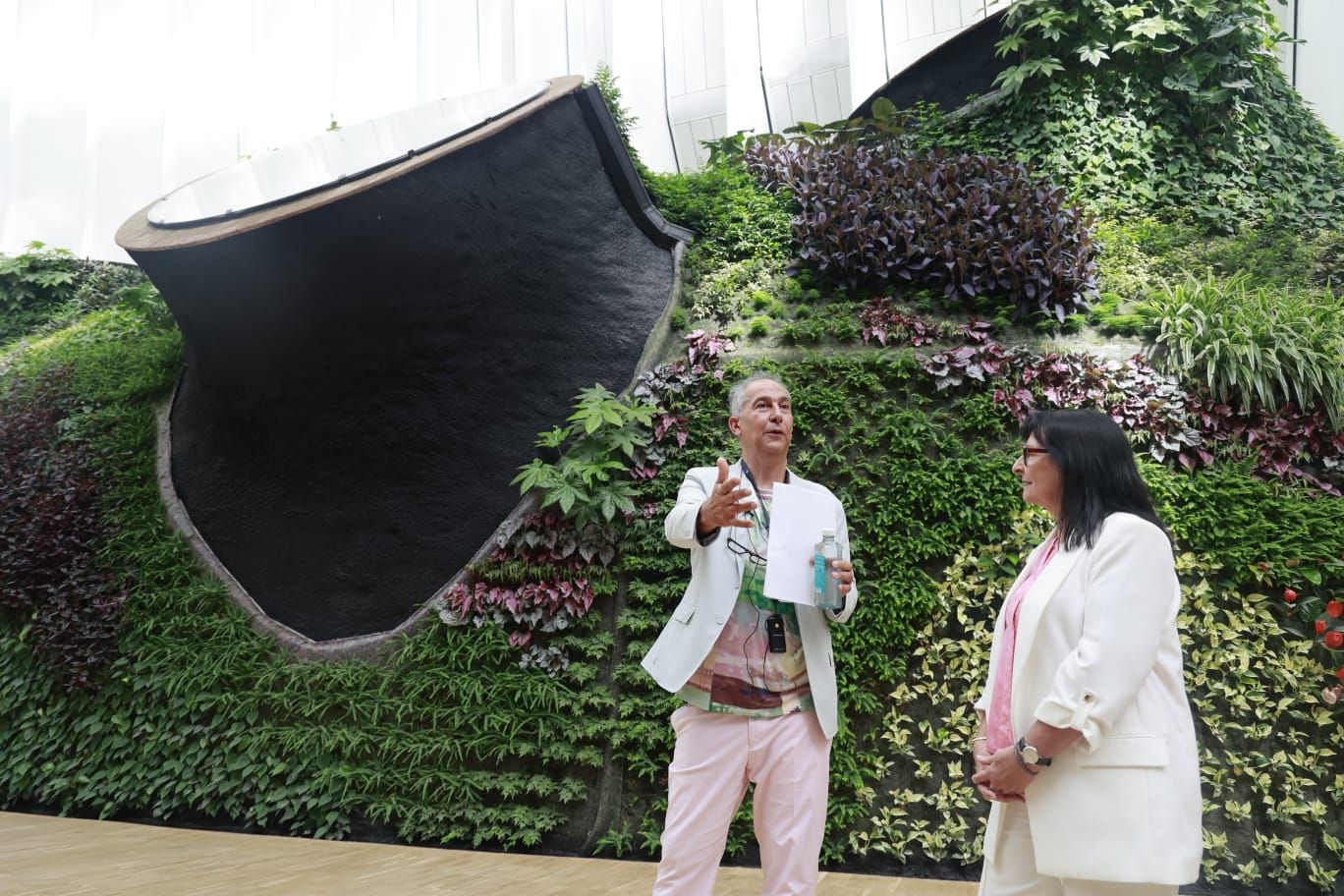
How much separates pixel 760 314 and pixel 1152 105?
3430 mm

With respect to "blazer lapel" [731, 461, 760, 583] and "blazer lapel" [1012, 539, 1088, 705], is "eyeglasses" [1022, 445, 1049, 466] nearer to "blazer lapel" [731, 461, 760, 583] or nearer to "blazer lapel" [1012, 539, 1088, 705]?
"blazer lapel" [1012, 539, 1088, 705]

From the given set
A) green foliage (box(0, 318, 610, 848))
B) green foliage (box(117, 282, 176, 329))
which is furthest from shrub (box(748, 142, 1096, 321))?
green foliage (box(117, 282, 176, 329))

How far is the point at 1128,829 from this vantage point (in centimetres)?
162

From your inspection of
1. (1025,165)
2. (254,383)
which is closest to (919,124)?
(1025,165)

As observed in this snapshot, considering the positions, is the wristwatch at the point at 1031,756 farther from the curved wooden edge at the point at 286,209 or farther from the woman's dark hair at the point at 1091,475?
the curved wooden edge at the point at 286,209

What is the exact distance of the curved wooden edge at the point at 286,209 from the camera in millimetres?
4535

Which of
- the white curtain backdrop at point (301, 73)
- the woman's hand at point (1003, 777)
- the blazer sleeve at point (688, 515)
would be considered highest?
the white curtain backdrop at point (301, 73)

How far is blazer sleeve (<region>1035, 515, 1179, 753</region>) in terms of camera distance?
1.66 meters

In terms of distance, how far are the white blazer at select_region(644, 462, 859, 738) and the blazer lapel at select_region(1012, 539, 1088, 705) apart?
2.03 feet

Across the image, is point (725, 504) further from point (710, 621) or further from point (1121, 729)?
point (1121, 729)

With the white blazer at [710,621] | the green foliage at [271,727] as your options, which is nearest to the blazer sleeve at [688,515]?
the white blazer at [710,621]

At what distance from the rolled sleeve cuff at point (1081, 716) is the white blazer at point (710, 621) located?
816mm

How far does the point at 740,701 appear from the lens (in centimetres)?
243

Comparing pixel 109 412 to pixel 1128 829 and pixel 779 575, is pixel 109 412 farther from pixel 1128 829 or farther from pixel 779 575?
pixel 1128 829
